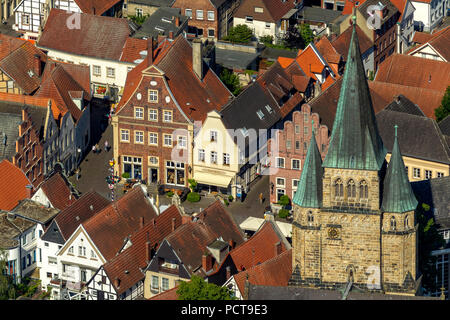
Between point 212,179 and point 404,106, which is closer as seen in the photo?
point 212,179

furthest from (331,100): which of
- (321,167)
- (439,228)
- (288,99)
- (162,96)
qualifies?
(321,167)

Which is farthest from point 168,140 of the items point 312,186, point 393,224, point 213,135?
point 393,224

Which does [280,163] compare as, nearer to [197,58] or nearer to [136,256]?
[197,58]

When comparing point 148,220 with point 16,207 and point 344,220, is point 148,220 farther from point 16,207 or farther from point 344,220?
point 344,220

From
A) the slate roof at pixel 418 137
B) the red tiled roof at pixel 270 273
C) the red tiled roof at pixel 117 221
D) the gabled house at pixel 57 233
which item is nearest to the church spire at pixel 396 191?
the red tiled roof at pixel 270 273

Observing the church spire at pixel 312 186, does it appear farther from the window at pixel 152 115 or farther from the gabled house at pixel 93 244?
the window at pixel 152 115
